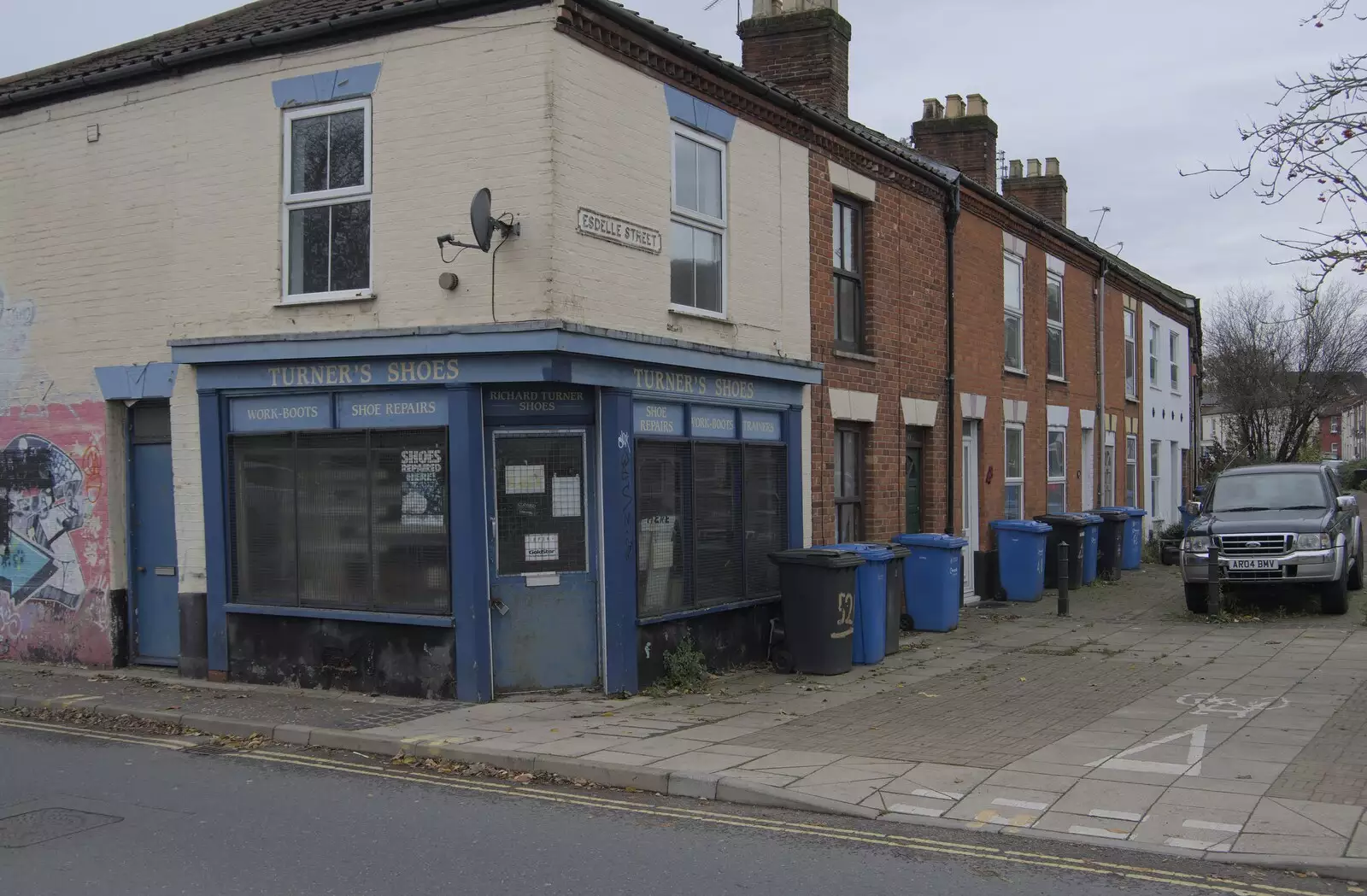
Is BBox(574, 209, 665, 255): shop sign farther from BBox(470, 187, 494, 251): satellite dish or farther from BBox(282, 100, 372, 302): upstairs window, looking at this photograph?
BBox(282, 100, 372, 302): upstairs window

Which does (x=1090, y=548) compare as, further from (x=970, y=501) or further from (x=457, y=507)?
(x=457, y=507)

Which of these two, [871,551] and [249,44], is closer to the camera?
[249,44]

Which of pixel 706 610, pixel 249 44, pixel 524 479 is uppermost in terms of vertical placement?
pixel 249 44

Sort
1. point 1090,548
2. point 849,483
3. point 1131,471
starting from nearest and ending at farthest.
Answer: point 849,483 → point 1090,548 → point 1131,471

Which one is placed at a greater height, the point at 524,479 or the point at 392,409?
the point at 392,409

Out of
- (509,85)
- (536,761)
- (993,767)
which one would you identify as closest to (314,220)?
(509,85)

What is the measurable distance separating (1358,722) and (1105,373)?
52.7 feet

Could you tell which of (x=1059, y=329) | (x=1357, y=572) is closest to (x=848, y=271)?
(x=1059, y=329)

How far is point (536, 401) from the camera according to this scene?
33.3 feet

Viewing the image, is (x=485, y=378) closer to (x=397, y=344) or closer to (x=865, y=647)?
(x=397, y=344)

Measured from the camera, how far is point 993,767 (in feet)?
25.2

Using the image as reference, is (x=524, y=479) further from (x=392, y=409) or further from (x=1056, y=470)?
(x=1056, y=470)

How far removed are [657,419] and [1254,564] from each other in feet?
27.8

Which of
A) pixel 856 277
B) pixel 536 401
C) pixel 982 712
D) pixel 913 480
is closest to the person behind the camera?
pixel 982 712
